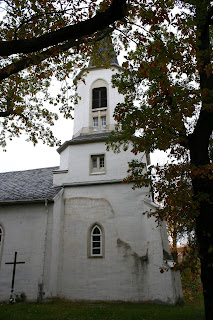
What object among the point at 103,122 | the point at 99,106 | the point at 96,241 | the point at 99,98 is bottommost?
the point at 96,241

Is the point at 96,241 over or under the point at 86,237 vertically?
under

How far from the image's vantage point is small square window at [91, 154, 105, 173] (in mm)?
16283

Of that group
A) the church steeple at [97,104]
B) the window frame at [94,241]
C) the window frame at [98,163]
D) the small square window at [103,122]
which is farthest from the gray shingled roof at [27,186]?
the small square window at [103,122]

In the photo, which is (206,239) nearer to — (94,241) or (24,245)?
(94,241)

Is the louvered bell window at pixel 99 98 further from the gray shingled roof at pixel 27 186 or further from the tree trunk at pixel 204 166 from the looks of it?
the tree trunk at pixel 204 166

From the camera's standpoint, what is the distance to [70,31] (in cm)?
543

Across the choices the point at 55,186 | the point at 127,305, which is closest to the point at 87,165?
the point at 55,186

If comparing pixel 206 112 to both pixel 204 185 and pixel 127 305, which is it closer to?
pixel 204 185

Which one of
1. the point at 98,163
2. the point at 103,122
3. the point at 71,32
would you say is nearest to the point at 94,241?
the point at 98,163

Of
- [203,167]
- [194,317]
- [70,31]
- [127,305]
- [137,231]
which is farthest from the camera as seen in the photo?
[137,231]

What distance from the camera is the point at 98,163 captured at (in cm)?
1645

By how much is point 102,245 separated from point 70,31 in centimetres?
1123

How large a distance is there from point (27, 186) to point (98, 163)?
16.2 feet

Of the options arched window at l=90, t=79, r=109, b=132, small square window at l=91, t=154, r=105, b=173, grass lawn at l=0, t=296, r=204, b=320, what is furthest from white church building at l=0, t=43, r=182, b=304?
arched window at l=90, t=79, r=109, b=132
